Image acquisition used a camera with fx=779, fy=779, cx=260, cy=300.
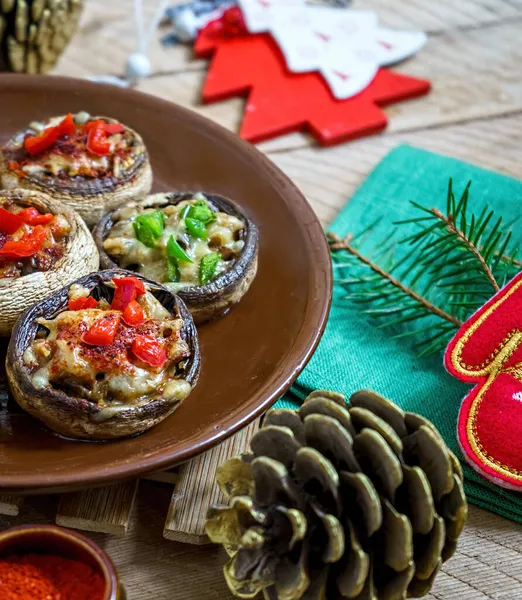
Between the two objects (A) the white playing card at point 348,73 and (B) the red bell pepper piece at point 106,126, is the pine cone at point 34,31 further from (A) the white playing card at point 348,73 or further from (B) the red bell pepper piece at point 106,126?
(A) the white playing card at point 348,73

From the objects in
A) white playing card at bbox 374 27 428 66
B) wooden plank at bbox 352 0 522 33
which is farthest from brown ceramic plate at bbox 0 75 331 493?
wooden plank at bbox 352 0 522 33

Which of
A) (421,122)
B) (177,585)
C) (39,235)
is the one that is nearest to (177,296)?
(39,235)

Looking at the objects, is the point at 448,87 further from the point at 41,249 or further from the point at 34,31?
the point at 41,249

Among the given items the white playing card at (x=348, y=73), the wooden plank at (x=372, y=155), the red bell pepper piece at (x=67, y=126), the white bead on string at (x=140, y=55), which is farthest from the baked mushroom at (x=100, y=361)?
the white playing card at (x=348, y=73)

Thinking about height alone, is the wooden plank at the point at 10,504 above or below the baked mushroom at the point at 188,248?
below

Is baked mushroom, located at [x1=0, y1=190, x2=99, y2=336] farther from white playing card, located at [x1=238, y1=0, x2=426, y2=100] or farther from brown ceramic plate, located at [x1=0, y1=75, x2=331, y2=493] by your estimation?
white playing card, located at [x1=238, y1=0, x2=426, y2=100]

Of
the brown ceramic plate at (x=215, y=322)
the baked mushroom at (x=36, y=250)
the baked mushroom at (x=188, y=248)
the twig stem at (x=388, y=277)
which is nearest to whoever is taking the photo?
the brown ceramic plate at (x=215, y=322)
